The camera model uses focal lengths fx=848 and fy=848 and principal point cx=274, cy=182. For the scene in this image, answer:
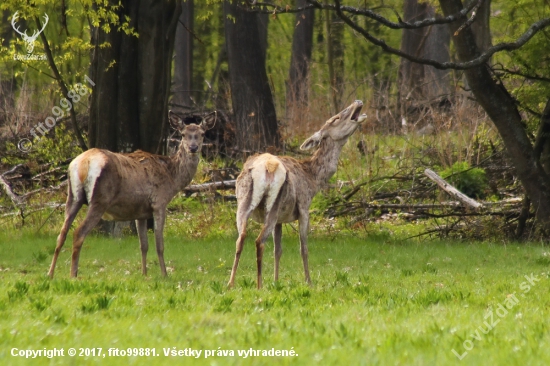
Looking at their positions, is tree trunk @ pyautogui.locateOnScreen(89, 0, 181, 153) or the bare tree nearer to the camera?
tree trunk @ pyautogui.locateOnScreen(89, 0, 181, 153)

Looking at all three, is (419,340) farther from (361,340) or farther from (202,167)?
(202,167)

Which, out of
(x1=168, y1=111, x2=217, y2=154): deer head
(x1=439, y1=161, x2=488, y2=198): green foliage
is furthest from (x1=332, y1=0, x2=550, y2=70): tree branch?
(x1=439, y1=161, x2=488, y2=198): green foliage

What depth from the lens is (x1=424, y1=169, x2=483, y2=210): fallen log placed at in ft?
56.1

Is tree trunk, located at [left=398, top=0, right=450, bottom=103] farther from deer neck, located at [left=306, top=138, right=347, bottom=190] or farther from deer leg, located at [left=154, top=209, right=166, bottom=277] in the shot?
deer leg, located at [left=154, top=209, right=166, bottom=277]

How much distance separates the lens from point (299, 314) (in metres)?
7.86

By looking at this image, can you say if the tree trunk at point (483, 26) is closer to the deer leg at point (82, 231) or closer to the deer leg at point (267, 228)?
the deer leg at point (267, 228)

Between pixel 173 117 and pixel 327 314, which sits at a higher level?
pixel 173 117

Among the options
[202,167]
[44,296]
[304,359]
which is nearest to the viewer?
[304,359]

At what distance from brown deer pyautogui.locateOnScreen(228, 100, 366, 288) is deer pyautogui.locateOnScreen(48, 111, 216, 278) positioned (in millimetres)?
1924

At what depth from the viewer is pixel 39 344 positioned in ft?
19.9

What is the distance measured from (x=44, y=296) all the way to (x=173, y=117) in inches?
199

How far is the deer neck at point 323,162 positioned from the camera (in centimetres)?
1218

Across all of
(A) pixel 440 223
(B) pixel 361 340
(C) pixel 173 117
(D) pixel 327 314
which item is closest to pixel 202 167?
(A) pixel 440 223

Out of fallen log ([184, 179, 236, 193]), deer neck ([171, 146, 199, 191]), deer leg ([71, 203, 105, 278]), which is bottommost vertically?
fallen log ([184, 179, 236, 193])
